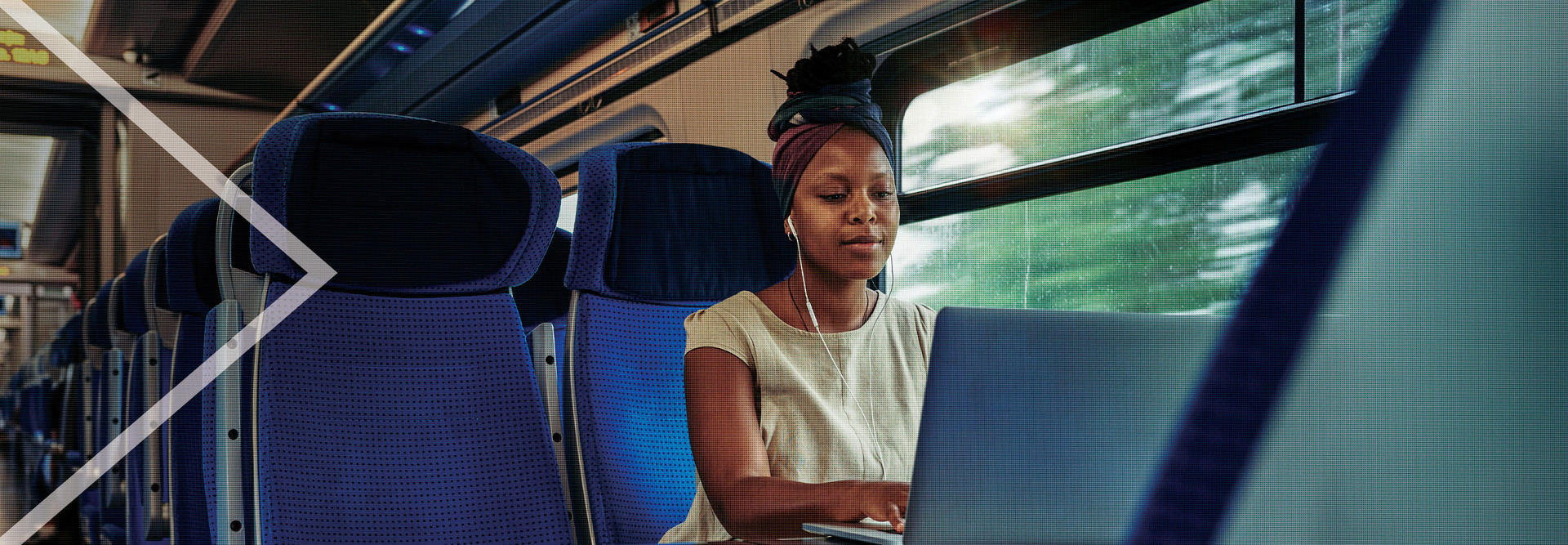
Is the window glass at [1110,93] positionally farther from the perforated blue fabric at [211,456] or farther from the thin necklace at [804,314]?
the perforated blue fabric at [211,456]

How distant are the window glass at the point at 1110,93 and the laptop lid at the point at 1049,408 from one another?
1404mm

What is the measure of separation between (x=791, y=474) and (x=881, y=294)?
13.2 inches

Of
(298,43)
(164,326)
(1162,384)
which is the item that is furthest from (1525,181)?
(298,43)

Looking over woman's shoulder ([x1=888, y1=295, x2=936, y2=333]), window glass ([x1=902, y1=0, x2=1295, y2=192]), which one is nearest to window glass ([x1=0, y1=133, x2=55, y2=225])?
window glass ([x1=902, y1=0, x2=1295, y2=192])

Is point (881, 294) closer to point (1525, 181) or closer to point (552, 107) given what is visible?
point (1525, 181)

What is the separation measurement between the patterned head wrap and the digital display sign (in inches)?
233

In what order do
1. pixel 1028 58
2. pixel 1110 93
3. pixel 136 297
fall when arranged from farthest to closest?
1. pixel 136 297
2. pixel 1028 58
3. pixel 1110 93

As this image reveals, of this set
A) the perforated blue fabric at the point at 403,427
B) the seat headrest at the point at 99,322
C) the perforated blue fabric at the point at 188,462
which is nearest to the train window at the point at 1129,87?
the perforated blue fabric at the point at 403,427

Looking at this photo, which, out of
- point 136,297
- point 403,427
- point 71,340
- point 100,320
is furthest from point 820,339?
point 71,340

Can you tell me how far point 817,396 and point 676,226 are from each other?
62cm

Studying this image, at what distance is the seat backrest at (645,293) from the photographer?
179 centimetres

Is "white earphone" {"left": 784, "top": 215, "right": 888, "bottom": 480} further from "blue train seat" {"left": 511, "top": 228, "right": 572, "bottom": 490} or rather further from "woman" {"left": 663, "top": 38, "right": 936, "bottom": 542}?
"blue train seat" {"left": 511, "top": 228, "right": 572, "bottom": 490}

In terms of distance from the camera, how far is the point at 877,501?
3.52 feet

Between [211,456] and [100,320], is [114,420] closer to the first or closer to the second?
[100,320]
